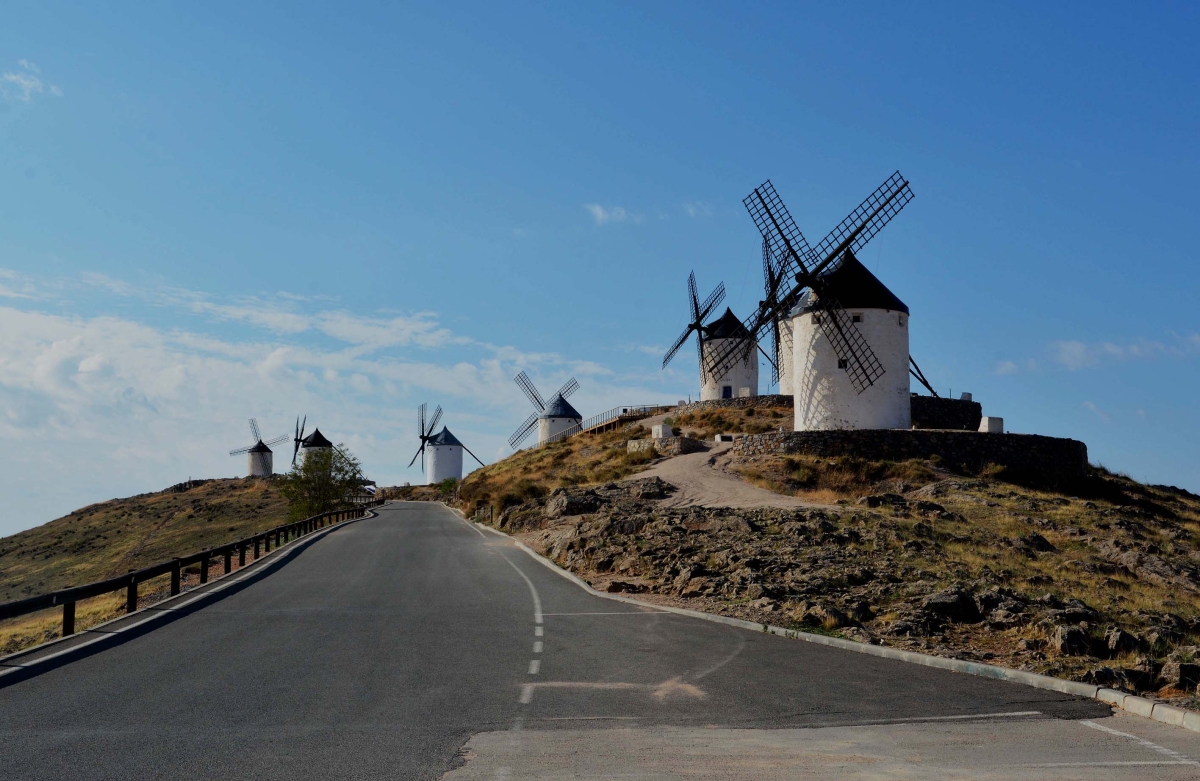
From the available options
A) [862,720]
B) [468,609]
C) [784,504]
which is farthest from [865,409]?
[862,720]

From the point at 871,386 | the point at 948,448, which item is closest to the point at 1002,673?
the point at 948,448

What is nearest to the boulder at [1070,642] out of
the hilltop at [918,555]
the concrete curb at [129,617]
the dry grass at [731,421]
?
the hilltop at [918,555]

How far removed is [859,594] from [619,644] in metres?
7.16

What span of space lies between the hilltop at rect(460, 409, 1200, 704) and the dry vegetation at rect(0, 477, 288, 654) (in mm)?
16443

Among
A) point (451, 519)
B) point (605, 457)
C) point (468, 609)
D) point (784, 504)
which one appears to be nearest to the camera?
point (468, 609)

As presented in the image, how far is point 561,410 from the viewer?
4122 inches

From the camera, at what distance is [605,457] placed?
62.8 metres

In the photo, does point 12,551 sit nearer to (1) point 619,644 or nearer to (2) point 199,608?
A: (2) point 199,608

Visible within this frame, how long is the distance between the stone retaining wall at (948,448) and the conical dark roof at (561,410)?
185ft

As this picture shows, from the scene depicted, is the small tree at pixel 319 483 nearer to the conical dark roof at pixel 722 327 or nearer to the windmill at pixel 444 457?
the conical dark roof at pixel 722 327

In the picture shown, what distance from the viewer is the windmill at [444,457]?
12306 cm

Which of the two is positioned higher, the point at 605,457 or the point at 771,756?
the point at 605,457

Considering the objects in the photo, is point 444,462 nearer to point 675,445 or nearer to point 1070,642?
point 675,445

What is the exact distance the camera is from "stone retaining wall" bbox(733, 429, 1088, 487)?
153ft
